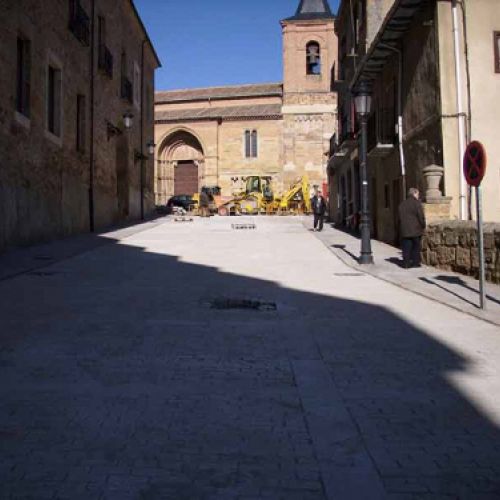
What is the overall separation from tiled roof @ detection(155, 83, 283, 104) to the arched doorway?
4.63m

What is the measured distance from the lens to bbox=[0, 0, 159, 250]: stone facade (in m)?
14.0

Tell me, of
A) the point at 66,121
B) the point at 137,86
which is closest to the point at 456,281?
the point at 66,121

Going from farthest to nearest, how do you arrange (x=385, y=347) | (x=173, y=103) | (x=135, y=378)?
(x=173, y=103) < (x=385, y=347) < (x=135, y=378)

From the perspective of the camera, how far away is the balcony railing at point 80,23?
18.6m

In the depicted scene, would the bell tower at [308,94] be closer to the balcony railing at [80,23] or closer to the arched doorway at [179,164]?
the arched doorway at [179,164]

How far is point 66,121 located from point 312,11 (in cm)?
3439

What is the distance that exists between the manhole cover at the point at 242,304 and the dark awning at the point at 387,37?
749 cm

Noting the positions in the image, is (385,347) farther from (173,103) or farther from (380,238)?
(173,103)

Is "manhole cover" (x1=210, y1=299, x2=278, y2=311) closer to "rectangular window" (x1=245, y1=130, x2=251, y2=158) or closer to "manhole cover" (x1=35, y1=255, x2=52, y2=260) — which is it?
"manhole cover" (x1=35, y1=255, x2=52, y2=260)

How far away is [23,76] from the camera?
15.0 meters

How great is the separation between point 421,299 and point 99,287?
4860mm

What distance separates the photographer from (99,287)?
30.1ft

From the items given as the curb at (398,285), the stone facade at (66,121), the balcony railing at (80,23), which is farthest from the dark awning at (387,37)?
the balcony railing at (80,23)

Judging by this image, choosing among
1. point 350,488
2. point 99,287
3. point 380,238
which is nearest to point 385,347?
point 350,488
